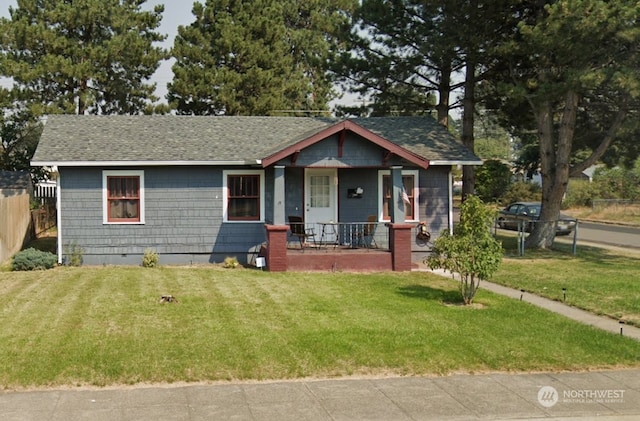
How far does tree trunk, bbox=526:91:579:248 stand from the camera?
2105cm

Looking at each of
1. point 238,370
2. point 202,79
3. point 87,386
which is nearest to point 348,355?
point 238,370

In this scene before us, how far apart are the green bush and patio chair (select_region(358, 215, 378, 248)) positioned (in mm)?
8304

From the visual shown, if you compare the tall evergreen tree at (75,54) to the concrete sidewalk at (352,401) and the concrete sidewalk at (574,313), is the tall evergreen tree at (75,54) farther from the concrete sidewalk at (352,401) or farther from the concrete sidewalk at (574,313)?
the concrete sidewalk at (352,401)

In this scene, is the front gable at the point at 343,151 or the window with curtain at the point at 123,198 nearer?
the front gable at the point at 343,151

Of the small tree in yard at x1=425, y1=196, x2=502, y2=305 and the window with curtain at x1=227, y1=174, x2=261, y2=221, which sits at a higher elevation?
the window with curtain at x1=227, y1=174, x2=261, y2=221

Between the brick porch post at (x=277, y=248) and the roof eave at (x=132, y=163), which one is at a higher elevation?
the roof eave at (x=132, y=163)

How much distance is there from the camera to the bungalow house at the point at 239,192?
55.2 feet

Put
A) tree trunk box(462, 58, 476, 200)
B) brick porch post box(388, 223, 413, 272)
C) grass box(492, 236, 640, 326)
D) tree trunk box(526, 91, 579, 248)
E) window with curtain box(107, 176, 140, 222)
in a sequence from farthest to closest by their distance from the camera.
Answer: tree trunk box(462, 58, 476, 200)
tree trunk box(526, 91, 579, 248)
window with curtain box(107, 176, 140, 222)
brick porch post box(388, 223, 413, 272)
grass box(492, 236, 640, 326)

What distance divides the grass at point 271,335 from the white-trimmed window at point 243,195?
4.89m

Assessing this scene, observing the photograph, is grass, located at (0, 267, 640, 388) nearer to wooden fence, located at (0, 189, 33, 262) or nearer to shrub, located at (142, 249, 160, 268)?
shrub, located at (142, 249, 160, 268)

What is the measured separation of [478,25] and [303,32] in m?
24.7

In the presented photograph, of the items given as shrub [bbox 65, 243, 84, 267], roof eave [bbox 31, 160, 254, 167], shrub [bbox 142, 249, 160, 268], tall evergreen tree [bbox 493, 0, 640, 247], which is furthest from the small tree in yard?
shrub [bbox 65, 243, 84, 267]

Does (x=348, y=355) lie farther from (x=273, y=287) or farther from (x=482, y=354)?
(x=273, y=287)

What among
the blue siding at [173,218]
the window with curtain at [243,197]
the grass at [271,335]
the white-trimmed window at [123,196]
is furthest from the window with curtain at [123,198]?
the grass at [271,335]
